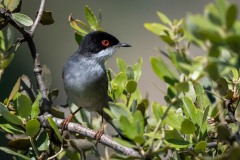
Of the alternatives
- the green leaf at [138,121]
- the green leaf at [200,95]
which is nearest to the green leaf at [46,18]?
the green leaf at [200,95]

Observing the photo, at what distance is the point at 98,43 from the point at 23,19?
1.73m

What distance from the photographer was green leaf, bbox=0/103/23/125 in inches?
86.5

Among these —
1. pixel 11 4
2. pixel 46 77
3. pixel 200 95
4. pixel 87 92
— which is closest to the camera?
pixel 200 95

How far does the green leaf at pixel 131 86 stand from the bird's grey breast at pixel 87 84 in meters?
1.65

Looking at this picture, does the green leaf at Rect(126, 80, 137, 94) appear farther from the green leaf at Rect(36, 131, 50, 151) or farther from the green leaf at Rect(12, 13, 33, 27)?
the green leaf at Rect(12, 13, 33, 27)

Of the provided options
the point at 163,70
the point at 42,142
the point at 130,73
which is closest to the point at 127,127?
the point at 163,70

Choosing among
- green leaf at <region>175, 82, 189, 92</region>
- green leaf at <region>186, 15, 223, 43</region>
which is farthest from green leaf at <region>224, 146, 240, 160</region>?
green leaf at <region>186, 15, 223, 43</region>

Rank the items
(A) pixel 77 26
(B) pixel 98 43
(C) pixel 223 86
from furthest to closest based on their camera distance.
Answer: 1. (B) pixel 98 43
2. (A) pixel 77 26
3. (C) pixel 223 86

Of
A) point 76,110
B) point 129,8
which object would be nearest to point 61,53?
point 129,8

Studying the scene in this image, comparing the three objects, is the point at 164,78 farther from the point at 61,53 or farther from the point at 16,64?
the point at 61,53

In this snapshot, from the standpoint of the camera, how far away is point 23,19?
2.55 metres

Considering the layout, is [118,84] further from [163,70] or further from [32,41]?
[163,70]

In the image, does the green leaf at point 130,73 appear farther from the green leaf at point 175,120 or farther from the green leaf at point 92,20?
the green leaf at point 175,120

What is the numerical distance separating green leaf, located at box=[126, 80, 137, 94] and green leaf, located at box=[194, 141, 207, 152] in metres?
0.49
